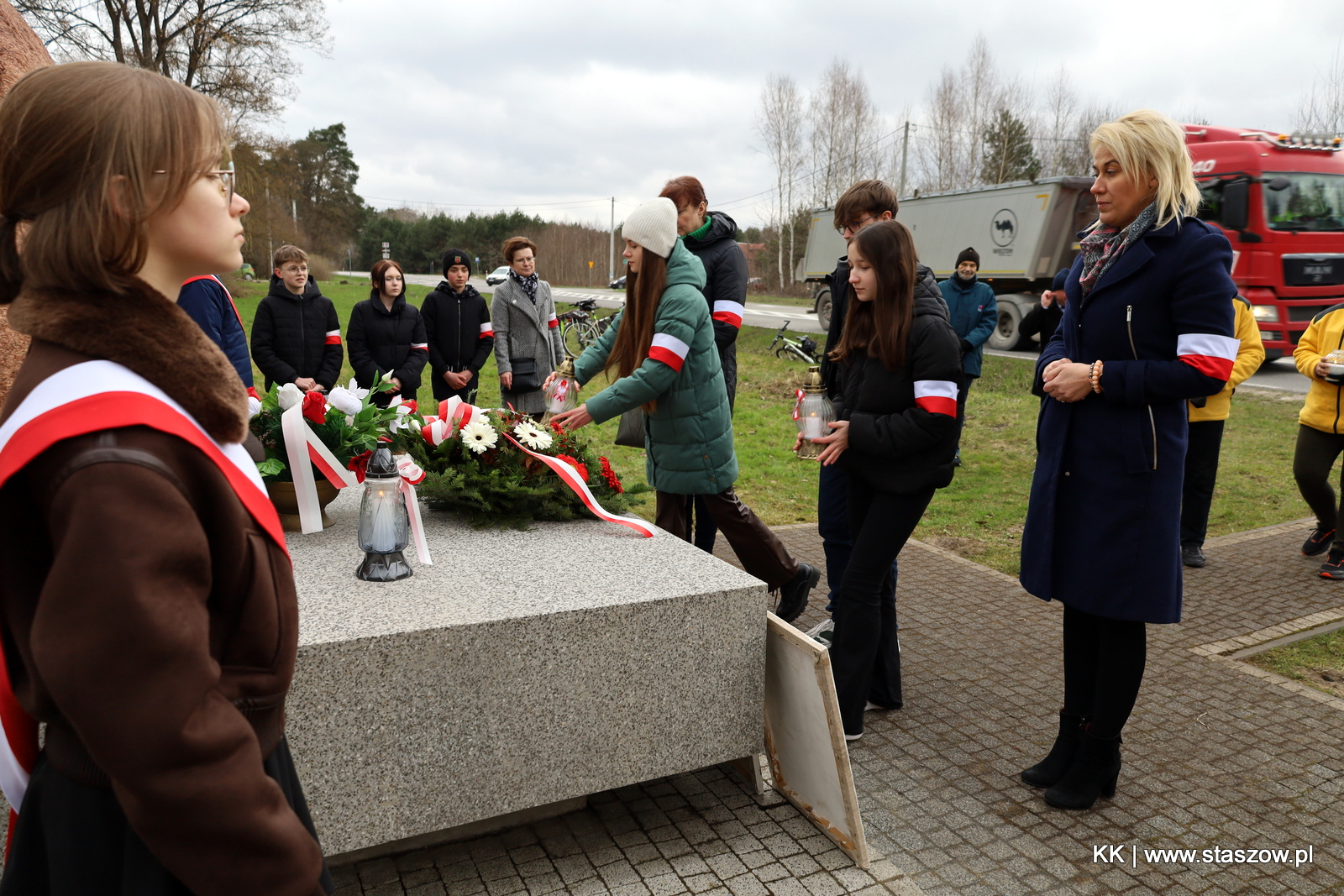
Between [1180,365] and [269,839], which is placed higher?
[1180,365]

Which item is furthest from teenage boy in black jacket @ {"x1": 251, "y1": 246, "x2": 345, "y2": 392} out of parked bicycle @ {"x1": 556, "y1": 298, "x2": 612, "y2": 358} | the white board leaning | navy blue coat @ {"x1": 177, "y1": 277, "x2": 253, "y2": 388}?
parked bicycle @ {"x1": 556, "y1": 298, "x2": 612, "y2": 358}

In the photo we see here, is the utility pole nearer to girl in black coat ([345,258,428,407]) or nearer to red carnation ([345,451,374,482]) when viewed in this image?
girl in black coat ([345,258,428,407])

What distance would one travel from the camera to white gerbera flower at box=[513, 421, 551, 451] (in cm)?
364

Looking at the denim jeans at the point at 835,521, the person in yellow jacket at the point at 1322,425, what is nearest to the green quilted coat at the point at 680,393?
the denim jeans at the point at 835,521

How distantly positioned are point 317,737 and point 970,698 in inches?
109

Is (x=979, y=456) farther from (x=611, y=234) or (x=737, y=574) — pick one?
(x=611, y=234)

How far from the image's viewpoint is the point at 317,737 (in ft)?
7.91

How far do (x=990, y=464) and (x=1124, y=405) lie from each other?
6860 mm

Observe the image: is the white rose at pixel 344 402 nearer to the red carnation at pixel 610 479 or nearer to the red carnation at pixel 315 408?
the red carnation at pixel 315 408

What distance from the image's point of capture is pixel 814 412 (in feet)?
12.2

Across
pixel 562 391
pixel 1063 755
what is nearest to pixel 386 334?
pixel 562 391

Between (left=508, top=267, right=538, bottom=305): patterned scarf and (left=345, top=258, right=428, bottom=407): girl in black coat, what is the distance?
942 millimetres

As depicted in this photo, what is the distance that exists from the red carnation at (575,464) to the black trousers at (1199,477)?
434 centimetres

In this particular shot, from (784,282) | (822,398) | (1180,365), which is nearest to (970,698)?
(822,398)
